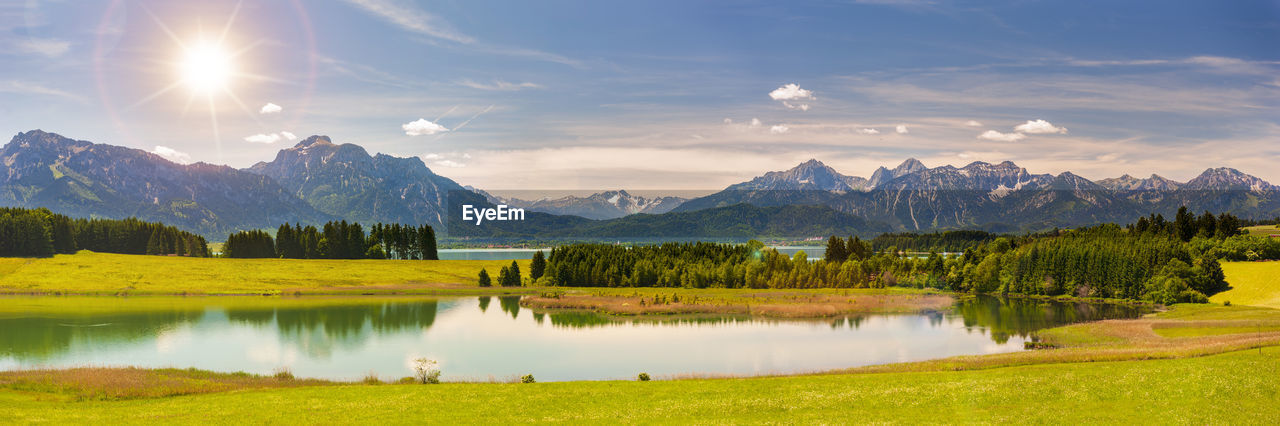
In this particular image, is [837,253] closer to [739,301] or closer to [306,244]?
[739,301]

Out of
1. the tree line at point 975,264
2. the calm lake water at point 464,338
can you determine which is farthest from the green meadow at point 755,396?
the tree line at point 975,264

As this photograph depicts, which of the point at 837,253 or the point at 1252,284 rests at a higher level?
the point at 837,253

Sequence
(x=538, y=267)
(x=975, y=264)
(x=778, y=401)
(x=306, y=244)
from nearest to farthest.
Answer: (x=778, y=401) < (x=975, y=264) < (x=538, y=267) < (x=306, y=244)

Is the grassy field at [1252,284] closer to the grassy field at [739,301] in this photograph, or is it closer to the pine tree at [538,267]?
the grassy field at [739,301]

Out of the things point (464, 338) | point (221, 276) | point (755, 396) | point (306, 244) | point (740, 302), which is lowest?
point (464, 338)

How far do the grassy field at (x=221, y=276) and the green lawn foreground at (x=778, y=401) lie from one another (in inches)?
4037

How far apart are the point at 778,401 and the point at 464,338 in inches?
2002

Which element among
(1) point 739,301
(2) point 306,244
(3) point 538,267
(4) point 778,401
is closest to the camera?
(4) point 778,401

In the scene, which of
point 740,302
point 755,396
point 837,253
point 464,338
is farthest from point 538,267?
point 755,396

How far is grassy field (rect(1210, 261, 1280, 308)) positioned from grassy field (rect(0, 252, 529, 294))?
4682 inches

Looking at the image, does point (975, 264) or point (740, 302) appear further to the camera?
point (975, 264)

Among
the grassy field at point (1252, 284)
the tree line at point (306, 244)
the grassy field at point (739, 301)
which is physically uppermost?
the tree line at point (306, 244)

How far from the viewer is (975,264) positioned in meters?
160

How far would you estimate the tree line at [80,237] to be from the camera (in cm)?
15512
